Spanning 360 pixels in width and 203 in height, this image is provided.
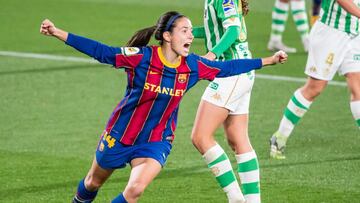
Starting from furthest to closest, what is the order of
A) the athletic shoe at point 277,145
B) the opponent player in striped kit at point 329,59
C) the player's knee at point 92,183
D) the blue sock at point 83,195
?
1. the athletic shoe at point 277,145
2. the opponent player in striped kit at point 329,59
3. the blue sock at point 83,195
4. the player's knee at point 92,183

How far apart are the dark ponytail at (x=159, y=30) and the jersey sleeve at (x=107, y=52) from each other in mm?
232

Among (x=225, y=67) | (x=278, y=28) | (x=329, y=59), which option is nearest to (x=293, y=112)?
(x=329, y=59)

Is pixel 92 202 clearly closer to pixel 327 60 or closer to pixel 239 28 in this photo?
pixel 239 28

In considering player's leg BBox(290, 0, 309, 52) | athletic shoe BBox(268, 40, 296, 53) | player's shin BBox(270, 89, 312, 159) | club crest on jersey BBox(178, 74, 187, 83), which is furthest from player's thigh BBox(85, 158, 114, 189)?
player's leg BBox(290, 0, 309, 52)

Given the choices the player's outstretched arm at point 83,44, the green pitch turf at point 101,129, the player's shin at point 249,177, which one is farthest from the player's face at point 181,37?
the green pitch turf at point 101,129

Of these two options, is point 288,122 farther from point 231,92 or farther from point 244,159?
point 231,92

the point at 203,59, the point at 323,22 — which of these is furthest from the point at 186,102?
the point at 203,59

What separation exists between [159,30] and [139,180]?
3.80 feet

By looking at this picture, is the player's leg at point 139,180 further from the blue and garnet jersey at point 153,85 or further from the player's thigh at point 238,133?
the player's thigh at point 238,133

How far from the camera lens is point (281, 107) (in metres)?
13.7

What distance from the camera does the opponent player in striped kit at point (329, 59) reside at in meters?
10.8

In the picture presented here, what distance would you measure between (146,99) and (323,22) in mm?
3857

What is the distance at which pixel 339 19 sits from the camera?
11.0m

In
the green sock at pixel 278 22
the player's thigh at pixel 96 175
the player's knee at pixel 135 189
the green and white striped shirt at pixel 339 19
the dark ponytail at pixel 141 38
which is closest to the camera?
the player's knee at pixel 135 189
